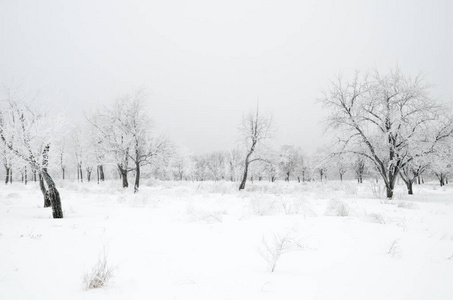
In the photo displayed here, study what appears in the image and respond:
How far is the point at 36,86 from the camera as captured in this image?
10102 millimetres

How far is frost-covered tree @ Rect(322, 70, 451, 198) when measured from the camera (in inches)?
555

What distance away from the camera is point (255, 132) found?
24.2m

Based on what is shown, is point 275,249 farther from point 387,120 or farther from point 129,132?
point 129,132

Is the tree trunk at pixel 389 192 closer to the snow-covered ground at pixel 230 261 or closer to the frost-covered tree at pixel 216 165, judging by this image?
the snow-covered ground at pixel 230 261

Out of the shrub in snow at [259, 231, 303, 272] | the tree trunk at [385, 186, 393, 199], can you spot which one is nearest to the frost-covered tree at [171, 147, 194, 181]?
the tree trunk at [385, 186, 393, 199]

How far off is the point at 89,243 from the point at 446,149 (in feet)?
57.5

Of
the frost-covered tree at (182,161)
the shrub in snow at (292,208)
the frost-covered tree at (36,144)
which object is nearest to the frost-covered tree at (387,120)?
the shrub in snow at (292,208)

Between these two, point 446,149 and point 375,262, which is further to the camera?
point 446,149

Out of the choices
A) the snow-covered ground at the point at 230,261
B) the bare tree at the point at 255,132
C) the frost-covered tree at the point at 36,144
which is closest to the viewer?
the snow-covered ground at the point at 230,261

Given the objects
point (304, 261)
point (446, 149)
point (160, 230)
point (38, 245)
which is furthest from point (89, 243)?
point (446, 149)

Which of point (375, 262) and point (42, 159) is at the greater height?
point (42, 159)

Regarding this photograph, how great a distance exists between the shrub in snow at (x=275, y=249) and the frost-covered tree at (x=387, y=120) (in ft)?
41.6

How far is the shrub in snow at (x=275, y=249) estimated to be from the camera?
10.1ft

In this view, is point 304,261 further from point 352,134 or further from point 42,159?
point 352,134
